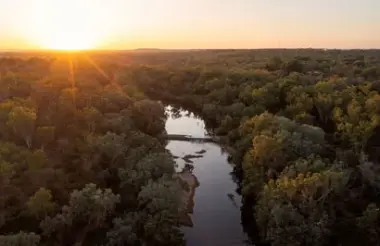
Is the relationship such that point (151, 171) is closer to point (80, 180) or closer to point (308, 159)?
point (80, 180)

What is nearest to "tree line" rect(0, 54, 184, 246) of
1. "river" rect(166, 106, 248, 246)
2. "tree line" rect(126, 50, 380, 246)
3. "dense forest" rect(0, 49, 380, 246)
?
"dense forest" rect(0, 49, 380, 246)

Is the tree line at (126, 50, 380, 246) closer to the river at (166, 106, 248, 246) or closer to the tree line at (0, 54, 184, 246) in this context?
the river at (166, 106, 248, 246)

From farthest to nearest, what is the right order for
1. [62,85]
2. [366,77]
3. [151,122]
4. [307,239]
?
[366,77], [62,85], [151,122], [307,239]

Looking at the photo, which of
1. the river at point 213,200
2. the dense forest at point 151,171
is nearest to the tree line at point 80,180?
the dense forest at point 151,171

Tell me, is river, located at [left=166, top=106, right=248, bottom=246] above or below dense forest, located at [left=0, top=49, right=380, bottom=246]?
below

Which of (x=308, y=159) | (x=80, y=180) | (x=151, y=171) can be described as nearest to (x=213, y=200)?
(x=151, y=171)

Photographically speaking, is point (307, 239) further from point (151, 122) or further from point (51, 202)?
point (151, 122)

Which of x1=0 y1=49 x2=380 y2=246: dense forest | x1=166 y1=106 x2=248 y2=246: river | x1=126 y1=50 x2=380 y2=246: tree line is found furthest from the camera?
x1=166 y1=106 x2=248 y2=246: river

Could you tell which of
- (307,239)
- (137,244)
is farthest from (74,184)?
(307,239)

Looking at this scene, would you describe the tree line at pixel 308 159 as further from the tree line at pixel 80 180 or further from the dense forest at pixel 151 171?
the tree line at pixel 80 180
